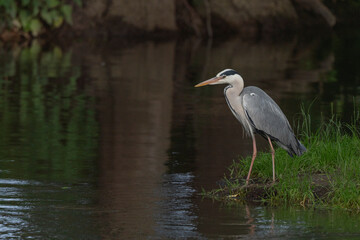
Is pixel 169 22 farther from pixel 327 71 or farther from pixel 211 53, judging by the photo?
pixel 327 71

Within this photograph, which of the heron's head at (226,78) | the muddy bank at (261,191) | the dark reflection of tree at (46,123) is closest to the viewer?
the muddy bank at (261,191)

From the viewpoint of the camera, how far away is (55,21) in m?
28.3

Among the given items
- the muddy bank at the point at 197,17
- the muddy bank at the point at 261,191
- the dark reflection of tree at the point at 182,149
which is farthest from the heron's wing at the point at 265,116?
the muddy bank at the point at 197,17

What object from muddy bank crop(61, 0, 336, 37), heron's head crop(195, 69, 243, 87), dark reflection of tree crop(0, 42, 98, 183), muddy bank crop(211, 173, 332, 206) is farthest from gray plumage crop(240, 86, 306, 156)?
muddy bank crop(61, 0, 336, 37)

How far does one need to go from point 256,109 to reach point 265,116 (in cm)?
11

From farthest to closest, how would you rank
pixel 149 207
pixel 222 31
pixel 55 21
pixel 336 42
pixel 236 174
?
pixel 222 31
pixel 336 42
pixel 55 21
pixel 236 174
pixel 149 207

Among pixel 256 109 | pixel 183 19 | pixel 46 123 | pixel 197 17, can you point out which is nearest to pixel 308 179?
pixel 256 109

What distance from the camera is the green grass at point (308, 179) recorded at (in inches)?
323

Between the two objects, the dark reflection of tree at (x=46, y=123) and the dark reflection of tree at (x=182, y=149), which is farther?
the dark reflection of tree at (x=182, y=149)

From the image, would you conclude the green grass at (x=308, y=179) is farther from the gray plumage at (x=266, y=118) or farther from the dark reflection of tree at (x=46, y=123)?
the dark reflection of tree at (x=46, y=123)

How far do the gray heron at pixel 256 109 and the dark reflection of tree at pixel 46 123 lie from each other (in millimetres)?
1798

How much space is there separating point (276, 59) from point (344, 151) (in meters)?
15.9

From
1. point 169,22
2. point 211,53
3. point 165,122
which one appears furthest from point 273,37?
point 165,122

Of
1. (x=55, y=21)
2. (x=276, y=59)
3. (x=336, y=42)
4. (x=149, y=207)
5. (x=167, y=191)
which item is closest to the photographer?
(x=149, y=207)
